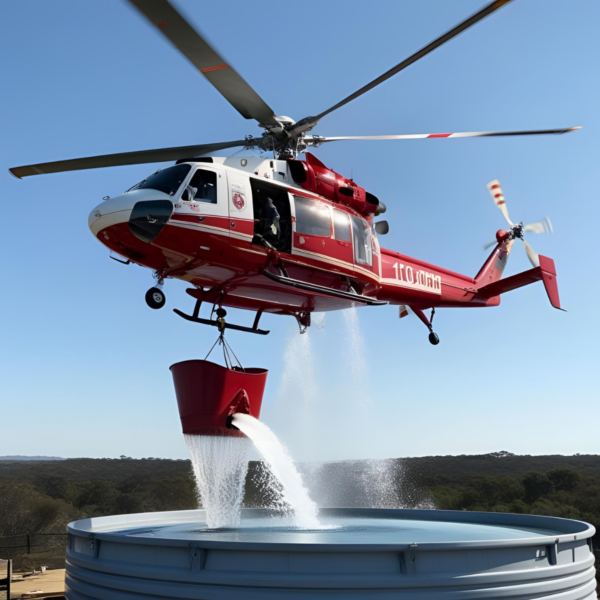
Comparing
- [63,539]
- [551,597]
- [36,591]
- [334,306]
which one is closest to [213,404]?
[334,306]

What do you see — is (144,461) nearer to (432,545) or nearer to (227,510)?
(227,510)

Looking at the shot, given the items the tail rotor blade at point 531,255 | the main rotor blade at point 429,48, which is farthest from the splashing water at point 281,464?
the tail rotor blade at point 531,255

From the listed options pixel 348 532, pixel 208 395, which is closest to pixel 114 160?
pixel 208 395

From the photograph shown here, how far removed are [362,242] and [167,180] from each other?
3756mm

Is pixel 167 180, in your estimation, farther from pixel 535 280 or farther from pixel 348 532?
pixel 535 280

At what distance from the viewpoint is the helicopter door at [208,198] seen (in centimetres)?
910

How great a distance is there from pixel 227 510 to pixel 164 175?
18.1ft

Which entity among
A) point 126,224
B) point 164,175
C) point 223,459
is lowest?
point 223,459

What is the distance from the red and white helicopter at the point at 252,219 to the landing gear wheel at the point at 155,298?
2 centimetres

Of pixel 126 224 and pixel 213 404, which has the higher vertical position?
pixel 126 224

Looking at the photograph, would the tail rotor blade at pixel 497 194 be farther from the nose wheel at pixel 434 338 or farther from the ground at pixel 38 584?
the ground at pixel 38 584

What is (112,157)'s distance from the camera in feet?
31.4

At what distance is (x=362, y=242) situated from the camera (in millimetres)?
11086

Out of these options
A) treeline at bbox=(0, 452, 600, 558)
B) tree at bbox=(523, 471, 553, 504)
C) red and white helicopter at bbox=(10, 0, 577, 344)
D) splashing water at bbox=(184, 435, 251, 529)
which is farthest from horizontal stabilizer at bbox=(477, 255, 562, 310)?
tree at bbox=(523, 471, 553, 504)
